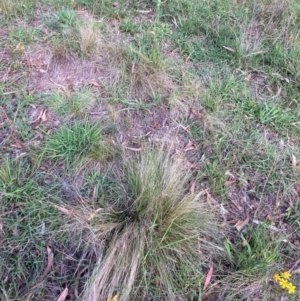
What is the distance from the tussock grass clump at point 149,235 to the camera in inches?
75.0

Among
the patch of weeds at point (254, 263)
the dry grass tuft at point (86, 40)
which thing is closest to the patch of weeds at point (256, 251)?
the patch of weeds at point (254, 263)

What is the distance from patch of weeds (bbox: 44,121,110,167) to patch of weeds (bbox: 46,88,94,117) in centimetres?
17

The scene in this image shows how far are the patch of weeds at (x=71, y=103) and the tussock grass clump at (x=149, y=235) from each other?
688 mm

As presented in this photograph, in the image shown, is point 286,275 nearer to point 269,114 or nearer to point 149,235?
point 149,235

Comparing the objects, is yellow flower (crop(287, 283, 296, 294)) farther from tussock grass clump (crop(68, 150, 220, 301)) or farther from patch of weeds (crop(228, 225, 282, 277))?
tussock grass clump (crop(68, 150, 220, 301))

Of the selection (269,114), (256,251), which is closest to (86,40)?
(269,114)

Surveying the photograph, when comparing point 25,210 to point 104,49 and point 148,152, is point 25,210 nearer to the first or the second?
point 148,152

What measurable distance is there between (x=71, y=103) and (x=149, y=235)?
116 centimetres

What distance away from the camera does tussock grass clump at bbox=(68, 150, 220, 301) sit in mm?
1905

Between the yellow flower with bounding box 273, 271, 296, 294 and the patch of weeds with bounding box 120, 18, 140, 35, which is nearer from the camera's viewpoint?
the yellow flower with bounding box 273, 271, 296, 294

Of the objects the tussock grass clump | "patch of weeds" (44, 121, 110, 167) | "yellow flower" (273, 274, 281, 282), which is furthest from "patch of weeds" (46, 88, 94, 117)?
"yellow flower" (273, 274, 281, 282)

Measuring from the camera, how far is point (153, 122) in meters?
2.71

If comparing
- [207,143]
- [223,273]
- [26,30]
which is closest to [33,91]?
[26,30]

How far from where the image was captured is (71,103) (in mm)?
2678
